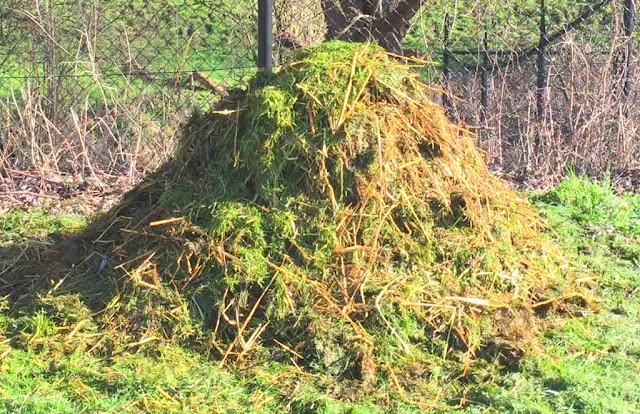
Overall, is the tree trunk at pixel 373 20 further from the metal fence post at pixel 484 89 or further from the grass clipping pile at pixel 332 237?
the grass clipping pile at pixel 332 237

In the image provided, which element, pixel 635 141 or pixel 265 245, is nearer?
pixel 265 245

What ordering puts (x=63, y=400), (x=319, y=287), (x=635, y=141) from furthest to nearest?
1. (x=635, y=141)
2. (x=319, y=287)
3. (x=63, y=400)

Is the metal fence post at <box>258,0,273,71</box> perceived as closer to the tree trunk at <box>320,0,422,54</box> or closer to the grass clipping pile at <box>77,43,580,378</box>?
the grass clipping pile at <box>77,43,580,378</box>

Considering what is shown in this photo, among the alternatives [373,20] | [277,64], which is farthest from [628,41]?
[277,64]

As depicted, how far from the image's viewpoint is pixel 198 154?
4.36 m

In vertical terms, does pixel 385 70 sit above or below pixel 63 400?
above

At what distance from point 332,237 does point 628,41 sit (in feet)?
13.8

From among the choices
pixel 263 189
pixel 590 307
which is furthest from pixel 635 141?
pixel 263 189

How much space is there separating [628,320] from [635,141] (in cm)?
313

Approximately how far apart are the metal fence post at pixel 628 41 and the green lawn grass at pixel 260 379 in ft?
10.6

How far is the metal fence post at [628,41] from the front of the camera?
697 centimetres

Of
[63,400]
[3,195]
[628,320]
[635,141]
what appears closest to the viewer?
[63,400]

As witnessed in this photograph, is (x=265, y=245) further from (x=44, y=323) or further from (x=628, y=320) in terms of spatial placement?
(x=628, y=320)

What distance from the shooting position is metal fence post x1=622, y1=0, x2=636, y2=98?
22.9 ft
